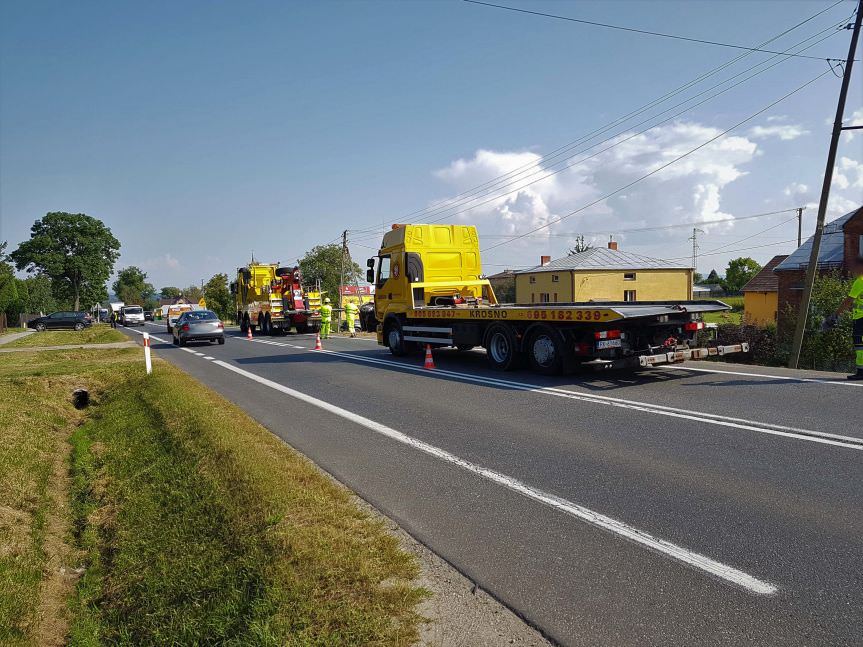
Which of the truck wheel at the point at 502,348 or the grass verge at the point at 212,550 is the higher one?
the truck wheel at the point at 502,348

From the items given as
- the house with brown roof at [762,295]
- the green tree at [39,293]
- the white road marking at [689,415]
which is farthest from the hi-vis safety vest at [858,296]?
the green tree at [39,293]

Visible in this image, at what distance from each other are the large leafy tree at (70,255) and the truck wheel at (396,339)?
6770cm

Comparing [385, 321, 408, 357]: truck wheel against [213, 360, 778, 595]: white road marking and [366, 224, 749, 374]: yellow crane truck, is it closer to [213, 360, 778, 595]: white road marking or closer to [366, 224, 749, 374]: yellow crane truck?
[366, 224, 749, 374]: yellow crane truck

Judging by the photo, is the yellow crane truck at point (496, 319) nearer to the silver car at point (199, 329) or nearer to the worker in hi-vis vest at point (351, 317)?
the silver car at point (199, 329)

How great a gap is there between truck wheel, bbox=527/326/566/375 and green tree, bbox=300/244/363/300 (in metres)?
68.7

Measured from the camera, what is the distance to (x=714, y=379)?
Result: 1016cm

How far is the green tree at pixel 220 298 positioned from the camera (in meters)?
69.9

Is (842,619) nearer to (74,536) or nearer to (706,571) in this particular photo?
(706,571)

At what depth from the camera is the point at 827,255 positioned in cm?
3297

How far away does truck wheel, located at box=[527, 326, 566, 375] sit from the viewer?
11070mm

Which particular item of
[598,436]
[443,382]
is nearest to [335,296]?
[443,382]

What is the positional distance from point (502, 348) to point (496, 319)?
0.58 metres

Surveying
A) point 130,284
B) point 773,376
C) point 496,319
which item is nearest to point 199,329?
point 496,319

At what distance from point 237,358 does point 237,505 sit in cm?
1439
